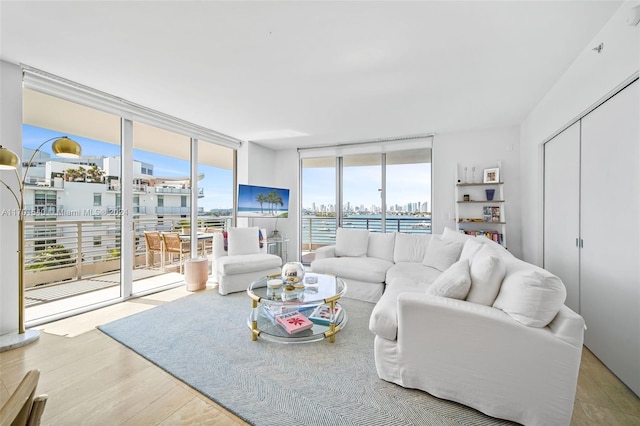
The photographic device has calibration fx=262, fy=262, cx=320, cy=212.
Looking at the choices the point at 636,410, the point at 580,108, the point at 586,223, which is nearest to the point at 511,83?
the point at 580,108

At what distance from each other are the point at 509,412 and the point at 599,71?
247 cm

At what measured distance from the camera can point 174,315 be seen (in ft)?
9.23

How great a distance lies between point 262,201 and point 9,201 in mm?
3082

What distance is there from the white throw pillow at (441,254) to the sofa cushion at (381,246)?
22.5 inches

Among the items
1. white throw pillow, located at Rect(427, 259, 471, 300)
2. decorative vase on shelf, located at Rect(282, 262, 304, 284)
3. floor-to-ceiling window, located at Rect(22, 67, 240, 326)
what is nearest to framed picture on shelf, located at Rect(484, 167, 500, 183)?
white throw pillow, located at Rect(427, 259, 471, 300)

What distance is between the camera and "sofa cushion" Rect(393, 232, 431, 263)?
3.57 meters

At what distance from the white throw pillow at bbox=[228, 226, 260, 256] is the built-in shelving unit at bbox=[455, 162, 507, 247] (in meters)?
3.28

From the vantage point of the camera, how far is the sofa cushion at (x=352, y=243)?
392 cm

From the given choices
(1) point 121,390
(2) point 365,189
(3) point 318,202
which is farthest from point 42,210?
(2) point 365,189

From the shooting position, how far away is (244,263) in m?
3.60

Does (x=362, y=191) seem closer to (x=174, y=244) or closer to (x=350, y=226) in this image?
(x=350, y=226)

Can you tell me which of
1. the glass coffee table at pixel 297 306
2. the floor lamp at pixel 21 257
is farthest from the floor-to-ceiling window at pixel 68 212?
the glass coffee table at pixel 297 306

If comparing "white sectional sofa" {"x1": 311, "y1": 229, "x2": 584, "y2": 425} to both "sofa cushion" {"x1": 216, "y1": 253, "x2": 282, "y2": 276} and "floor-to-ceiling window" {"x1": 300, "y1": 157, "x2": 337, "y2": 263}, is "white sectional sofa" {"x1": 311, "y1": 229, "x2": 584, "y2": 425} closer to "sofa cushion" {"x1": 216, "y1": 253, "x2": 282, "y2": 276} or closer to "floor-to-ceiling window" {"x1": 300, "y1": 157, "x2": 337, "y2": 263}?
"sofa cushion" {"x1": 216, "y1": 253, "x2": 282, "y2": 276}

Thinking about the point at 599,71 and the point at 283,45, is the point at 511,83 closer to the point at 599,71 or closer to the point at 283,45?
the point at 599,71
